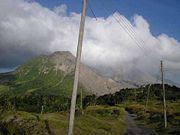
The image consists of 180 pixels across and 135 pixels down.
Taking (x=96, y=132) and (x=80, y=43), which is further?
(x=96, y=132)

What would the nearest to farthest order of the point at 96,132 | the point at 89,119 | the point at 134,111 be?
the point at 96,132 < the point at 89,119 < the point at 134,111

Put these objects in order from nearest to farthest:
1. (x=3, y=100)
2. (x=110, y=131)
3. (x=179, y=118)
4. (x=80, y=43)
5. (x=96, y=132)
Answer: (x=80, y=43)
(x=96, y=132)
(x=110, y=131)
(x=179, y=118)
(x=3, y=100)

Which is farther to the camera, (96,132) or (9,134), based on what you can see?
(96,132)

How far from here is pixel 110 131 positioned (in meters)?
53.5

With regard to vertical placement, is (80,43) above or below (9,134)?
above

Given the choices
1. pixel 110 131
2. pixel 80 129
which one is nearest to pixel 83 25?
pixel 80 129

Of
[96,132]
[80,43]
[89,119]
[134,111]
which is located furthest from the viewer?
[134,111]

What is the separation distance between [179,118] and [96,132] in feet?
137

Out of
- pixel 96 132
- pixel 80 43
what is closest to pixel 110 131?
pixel 96 132

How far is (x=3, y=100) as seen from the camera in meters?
196

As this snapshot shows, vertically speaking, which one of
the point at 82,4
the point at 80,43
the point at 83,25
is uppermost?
the point at 82,4

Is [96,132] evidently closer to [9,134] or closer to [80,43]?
[9,134]

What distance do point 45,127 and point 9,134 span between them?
5.03 m

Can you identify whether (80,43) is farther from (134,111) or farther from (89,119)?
(134,111)
